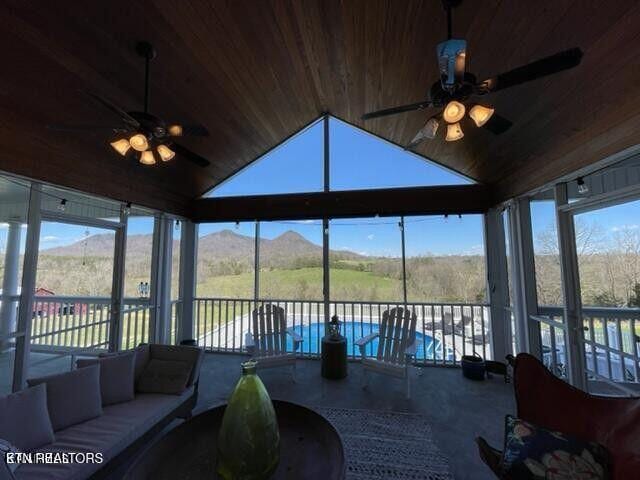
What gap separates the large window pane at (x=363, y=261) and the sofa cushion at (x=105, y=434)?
9.83ft

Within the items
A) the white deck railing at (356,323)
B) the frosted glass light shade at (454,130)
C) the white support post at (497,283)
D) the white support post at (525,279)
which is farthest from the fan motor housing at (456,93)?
the white deck railing at (356,323)

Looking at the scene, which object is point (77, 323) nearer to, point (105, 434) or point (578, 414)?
point (105, 434)

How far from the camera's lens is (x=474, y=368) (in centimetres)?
390

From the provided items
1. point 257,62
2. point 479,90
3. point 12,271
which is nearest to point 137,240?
point 12,271

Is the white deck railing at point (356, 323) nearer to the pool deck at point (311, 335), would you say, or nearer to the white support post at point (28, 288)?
the pool deck at point (311, 335)

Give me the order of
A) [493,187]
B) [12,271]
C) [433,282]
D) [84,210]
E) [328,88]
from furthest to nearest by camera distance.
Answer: [433,282]
[493,187]
[328,88]
[84,210]
[12,271]

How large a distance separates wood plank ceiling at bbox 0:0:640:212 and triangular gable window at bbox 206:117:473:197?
2.28ft

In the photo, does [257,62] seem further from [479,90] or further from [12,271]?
[12,271]

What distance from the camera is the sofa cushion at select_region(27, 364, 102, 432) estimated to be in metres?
2.06

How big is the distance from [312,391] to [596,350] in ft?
9.84

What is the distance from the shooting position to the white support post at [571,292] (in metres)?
2.86

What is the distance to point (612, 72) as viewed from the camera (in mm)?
1895

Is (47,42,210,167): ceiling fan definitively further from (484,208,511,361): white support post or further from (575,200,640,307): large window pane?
(484,208,511,361): white support post

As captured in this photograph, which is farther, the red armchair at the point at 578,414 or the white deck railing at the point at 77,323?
the white deck railing at the point at 77,323
